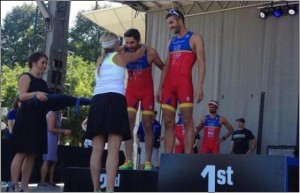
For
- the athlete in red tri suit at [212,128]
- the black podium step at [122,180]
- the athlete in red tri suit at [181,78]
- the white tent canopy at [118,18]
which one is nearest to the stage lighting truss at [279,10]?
the athlete in red tri suit at [212,128]

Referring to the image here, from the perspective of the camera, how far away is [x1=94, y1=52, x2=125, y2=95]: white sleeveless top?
439 centimetres

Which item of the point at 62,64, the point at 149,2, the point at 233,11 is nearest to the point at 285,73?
the point at 233,11

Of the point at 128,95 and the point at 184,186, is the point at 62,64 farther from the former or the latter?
the point at 184,186

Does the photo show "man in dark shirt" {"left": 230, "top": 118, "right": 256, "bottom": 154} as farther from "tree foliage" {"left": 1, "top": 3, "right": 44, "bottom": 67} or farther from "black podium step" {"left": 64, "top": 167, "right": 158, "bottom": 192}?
"tree foliage" {"left": 1, "top": 3, "right": 44, "bottom": 67}

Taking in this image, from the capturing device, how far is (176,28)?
17.6ft

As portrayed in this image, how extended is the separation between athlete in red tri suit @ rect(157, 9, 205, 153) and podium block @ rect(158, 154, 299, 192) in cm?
88

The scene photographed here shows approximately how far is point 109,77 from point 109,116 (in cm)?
34

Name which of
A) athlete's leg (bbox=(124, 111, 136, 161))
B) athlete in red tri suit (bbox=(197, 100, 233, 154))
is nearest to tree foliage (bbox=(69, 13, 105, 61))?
athlete in red tri suit (bbox=(197, 100, 233, 154))

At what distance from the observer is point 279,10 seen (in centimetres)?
1022

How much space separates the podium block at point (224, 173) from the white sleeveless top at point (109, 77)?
2.36 feet

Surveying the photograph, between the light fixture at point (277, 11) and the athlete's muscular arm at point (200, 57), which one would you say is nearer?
the athlete's muscular arm at point (200, 57)

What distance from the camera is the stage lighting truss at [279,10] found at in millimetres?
10062

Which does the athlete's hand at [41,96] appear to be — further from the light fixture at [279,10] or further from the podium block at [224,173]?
the light fixture at [279,10]

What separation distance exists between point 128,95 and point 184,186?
4.97 feet
